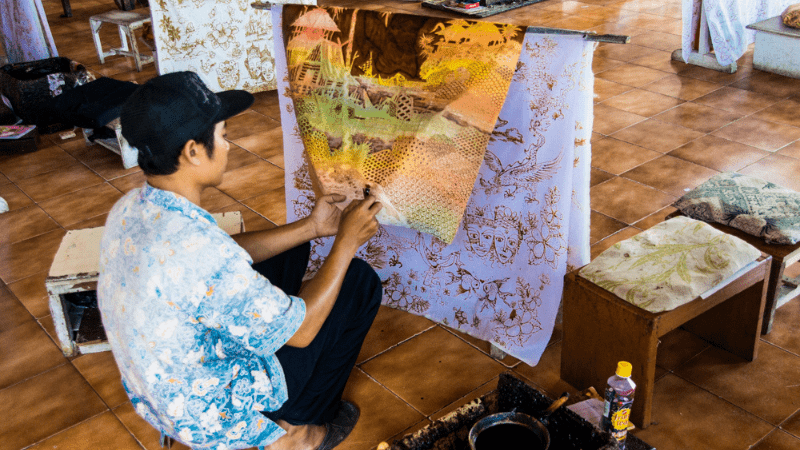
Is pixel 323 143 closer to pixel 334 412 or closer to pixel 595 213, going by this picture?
pixel 334 412

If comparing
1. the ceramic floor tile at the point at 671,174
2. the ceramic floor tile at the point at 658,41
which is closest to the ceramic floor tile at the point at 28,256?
the ceramic floor tile at the point at 671,174

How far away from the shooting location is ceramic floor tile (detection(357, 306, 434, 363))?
236 centimetres

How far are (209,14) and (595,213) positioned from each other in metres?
2.74

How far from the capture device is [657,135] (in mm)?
3707

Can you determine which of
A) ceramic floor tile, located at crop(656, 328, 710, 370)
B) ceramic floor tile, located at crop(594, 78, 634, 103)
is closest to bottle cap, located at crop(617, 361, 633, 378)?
ceramic floor tile, located at crop(656, 328, 710, 370)

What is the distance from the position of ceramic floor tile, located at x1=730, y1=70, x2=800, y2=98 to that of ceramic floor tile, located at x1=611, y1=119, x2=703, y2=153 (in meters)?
0.78

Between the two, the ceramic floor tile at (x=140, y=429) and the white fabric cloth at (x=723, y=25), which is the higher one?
the white fabric cloth at (x=723, y=25)

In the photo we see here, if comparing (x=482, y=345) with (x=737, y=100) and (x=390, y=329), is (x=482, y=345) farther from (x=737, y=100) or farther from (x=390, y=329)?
(x=737, y=100)

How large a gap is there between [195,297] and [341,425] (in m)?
0.76

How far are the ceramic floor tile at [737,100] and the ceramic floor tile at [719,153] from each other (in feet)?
1.49

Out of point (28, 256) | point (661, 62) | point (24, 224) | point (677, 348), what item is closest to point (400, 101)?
point (677, 348)

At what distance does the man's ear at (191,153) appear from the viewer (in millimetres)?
1503

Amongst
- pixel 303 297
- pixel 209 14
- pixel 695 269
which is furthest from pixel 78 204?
pixel 695 269

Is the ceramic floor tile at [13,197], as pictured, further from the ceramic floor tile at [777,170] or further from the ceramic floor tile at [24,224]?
the ceramic floor tile at [777,170]
